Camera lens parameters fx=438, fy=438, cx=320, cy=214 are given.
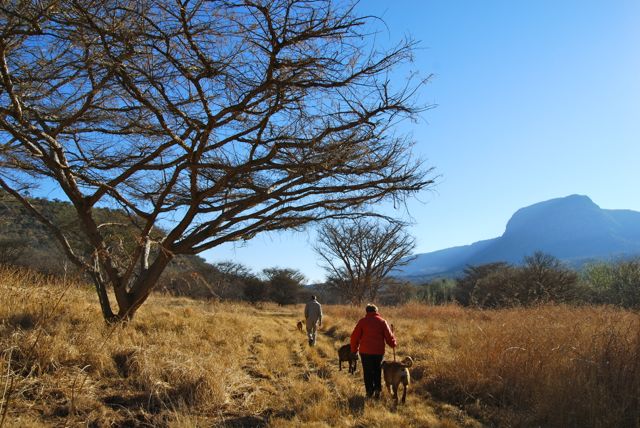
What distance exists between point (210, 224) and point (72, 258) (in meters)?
2.54

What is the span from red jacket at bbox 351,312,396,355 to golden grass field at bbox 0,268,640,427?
0.73 m

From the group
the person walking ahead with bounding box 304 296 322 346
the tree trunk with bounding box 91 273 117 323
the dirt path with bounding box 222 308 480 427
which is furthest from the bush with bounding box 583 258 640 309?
the tree trunk with bounding box 91 273 117 323

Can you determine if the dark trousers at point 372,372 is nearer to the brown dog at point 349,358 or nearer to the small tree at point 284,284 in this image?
the brown dog at point 349,358

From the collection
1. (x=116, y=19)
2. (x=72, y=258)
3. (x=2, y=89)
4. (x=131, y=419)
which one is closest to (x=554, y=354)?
(x=131, y=419)

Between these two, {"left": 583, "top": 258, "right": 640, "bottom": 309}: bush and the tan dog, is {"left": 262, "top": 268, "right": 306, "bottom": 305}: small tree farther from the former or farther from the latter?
the tan dog

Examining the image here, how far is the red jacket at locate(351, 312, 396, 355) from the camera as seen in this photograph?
22.9 feet

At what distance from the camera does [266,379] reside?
7453 mm

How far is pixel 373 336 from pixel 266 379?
2.01m

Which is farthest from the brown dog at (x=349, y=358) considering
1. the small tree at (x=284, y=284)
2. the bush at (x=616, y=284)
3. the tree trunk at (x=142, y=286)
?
the small tree at (x=284, y=284)

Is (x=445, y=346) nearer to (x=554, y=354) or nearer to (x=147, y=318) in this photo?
(x=554, y=354)

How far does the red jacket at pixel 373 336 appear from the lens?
22.9 ft

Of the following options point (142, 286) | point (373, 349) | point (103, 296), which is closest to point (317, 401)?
point (373, 349)

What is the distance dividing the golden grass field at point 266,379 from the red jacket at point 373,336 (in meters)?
0.73

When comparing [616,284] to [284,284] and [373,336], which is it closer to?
[373,336]
